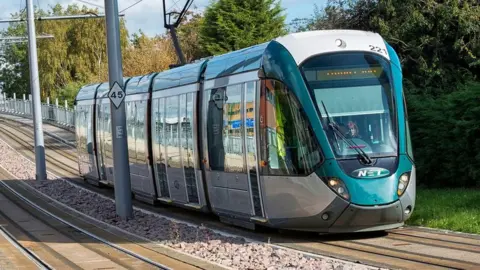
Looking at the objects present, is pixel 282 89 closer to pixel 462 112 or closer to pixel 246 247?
pixel 246 247

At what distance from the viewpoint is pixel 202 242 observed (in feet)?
46.3

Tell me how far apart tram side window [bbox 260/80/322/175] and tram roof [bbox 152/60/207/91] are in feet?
11.8

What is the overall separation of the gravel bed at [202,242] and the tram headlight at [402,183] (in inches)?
79.5

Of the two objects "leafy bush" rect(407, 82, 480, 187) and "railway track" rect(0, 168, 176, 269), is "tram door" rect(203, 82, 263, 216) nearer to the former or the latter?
"railway track" rect(0, 168, 176, 269)

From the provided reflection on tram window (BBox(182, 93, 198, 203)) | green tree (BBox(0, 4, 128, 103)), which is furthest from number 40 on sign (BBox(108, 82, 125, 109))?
green tree (BBox(0, 4, 128, 103))

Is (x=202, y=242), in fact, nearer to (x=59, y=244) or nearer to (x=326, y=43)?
(x=59, y=244)

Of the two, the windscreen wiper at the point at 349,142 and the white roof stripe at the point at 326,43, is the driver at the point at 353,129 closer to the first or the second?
the windscreen wiper at the point at 349,142

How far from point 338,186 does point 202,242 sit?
2.75 metres

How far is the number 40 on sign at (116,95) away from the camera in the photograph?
18297 millimetres

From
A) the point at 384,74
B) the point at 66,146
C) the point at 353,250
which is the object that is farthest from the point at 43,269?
the point at 66,146

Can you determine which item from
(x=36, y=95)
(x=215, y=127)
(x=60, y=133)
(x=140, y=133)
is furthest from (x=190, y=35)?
(x=215, y=127)

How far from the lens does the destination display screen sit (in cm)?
1335

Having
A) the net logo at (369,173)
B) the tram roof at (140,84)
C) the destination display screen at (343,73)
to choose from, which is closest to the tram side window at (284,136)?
the destination display screen at (343,73)

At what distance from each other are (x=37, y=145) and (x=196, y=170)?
604 inches
